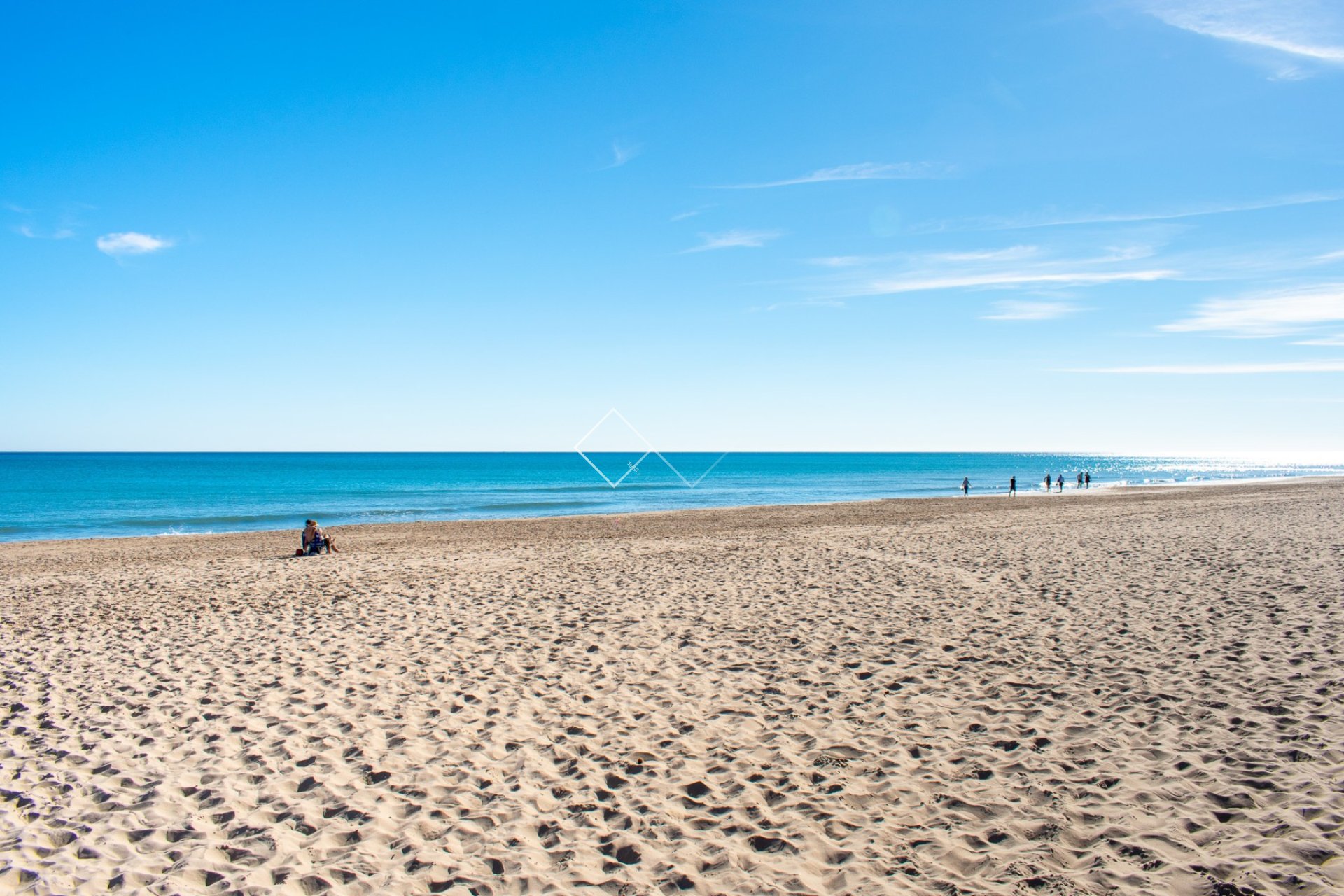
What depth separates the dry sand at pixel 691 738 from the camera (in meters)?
4.73

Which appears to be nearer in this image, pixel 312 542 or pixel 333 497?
pixel 312 542

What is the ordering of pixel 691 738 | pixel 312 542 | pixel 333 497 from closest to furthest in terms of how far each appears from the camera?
pixel 691 738, pixel 312 542, pixel 333 497

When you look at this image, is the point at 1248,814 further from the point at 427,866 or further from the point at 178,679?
the point at 178,679

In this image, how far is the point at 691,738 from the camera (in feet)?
22.1

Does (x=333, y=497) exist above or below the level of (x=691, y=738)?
below

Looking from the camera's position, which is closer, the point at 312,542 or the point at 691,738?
the point at 691,738

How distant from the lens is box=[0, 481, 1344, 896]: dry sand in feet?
15.5

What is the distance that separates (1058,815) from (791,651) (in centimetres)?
441

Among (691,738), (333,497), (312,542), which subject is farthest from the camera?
(333,497)

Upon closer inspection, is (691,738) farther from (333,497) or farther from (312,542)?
(333,497)

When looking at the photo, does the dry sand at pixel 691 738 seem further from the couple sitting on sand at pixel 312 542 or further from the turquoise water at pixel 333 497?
the turquoise water at pixel 333 497

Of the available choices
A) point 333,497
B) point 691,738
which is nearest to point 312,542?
point 691,738

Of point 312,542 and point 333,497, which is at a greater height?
point 312,542

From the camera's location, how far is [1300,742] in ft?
20.0
